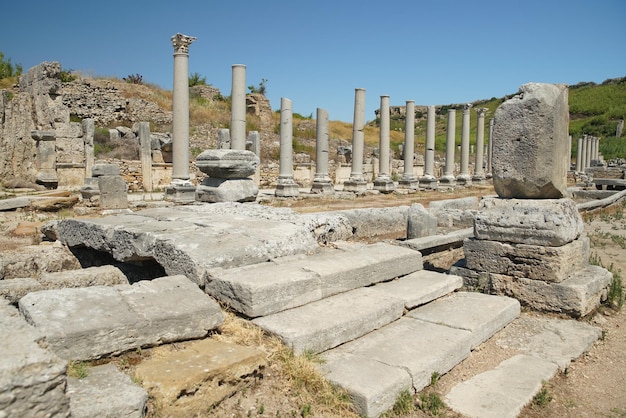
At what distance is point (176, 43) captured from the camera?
1442 centimetres

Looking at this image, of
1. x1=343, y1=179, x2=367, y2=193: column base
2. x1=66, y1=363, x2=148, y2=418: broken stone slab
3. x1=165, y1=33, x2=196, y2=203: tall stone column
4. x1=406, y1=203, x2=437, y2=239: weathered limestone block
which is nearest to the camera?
x1=66, y1=363, x2=148, y2=418: broken stone slab

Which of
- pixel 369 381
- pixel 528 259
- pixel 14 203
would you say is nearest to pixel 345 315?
pixel 369 381

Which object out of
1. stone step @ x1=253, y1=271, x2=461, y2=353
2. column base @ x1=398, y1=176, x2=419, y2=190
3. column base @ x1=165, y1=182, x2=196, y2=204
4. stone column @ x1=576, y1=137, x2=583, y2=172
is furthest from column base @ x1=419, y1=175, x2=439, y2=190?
stone column @ x1=576, y1=137, x2=583, y2=172

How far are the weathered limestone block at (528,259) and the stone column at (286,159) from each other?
12116mm

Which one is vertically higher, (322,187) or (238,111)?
(238,111)

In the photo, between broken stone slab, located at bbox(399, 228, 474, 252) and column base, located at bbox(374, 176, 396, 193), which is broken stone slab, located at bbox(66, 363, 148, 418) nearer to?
broken stone slab, located at bbox(399, 228, 474, 252)

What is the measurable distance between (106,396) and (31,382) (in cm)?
43

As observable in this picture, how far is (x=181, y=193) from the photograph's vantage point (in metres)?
13.8

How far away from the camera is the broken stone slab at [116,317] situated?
9.25 feet

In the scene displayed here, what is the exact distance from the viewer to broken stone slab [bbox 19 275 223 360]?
2.82 meters

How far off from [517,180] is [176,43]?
1216 cm

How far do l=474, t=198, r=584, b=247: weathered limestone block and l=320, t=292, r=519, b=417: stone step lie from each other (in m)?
0.76

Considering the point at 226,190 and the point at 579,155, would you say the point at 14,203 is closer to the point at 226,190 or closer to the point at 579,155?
the point at 226,190

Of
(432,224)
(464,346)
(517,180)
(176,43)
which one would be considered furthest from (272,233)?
(176,43)
